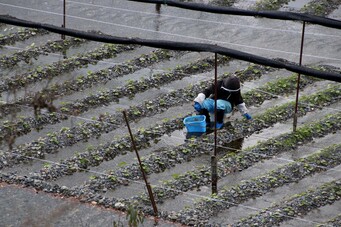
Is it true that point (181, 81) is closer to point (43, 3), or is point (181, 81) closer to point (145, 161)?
point (145, 161)

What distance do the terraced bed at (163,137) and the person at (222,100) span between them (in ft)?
0.75

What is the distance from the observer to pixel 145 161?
39.2ft

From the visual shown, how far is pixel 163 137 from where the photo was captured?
497 inches

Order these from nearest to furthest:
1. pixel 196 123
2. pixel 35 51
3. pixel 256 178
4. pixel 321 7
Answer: pixel 256 178 < pixel 196 123 < pixel 35 51 < pixel 321 7

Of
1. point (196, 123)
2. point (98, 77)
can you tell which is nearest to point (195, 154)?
point (196, 123)

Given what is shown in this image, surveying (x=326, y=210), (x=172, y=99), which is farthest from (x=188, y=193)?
(x=172, y=99)

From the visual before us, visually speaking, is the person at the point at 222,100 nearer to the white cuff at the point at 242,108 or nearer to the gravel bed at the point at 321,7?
the white cuff at the point at 242,108

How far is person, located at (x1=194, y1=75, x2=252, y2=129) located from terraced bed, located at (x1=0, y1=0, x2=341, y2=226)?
0.75ft

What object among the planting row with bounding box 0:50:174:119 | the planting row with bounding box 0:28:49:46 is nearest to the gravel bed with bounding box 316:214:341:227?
the planting row with bounding box 0:50:174:119

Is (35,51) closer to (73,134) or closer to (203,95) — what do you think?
(73,134)

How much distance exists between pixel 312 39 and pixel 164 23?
8.34 feet

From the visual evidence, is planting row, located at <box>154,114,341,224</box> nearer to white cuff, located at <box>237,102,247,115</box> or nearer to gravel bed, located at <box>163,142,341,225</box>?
gravel bed, located at <box>163,142,341,225</box>

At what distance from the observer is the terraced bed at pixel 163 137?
36.5 ft

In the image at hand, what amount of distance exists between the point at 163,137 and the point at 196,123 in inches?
19.1
